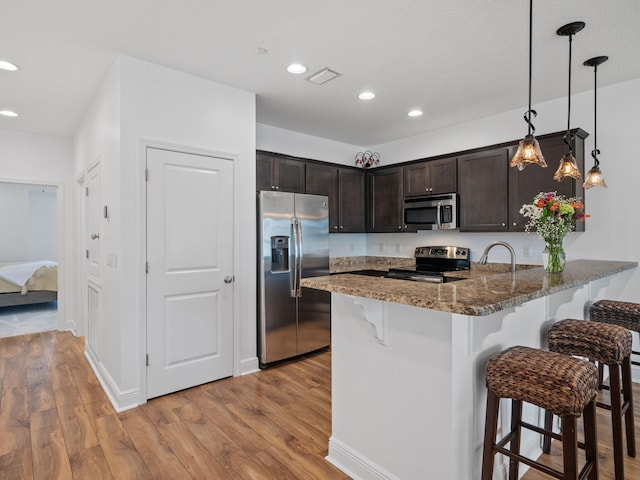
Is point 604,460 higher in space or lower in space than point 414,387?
lower

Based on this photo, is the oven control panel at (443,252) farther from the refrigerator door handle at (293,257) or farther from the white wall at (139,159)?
the white wall at (139,159)

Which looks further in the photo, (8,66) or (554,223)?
(8,66)

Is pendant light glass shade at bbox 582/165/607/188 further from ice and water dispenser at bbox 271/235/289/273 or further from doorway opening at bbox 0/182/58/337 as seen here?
doorway opening at bbox 0/182/58/337

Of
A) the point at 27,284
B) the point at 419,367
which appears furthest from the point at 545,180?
the point at 27,284

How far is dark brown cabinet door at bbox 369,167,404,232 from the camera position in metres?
4.84

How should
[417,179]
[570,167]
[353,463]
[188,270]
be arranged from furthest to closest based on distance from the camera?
[417,179] → [188,270] → [570,167] → [353,463]

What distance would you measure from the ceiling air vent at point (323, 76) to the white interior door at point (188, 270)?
105cm

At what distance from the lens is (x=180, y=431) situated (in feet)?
8.02

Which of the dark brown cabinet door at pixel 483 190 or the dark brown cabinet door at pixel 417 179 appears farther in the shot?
the dark brown cabinet door at pixel 417 179

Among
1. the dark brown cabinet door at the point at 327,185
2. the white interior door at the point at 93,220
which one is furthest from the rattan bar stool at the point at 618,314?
the white interior door at the point at 93,220

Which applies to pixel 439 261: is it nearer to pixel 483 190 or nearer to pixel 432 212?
pixel 432 212

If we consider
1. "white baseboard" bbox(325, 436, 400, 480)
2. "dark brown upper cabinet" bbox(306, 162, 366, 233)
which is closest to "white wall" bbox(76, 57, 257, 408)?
"dark brown upper cabinet" bbox(306, 162, 366, 233)

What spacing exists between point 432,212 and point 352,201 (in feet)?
3.70

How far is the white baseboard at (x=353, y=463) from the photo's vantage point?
6.09 feet
